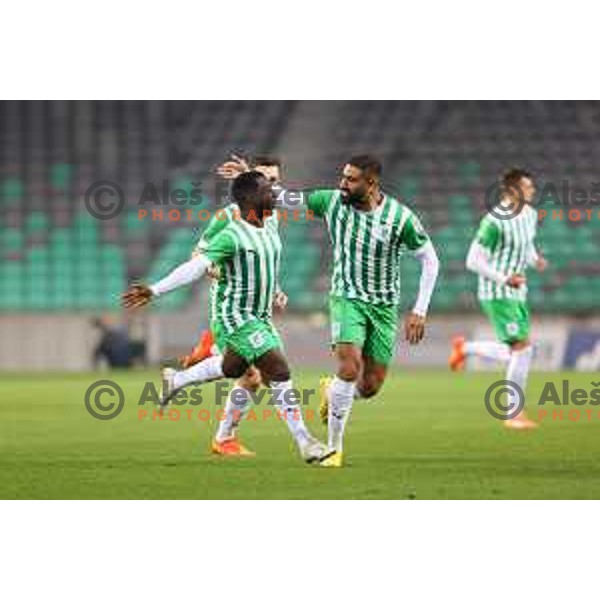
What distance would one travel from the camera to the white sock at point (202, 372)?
28.8 ft

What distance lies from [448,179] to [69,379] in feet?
30.3

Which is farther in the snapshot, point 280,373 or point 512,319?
point 512,319

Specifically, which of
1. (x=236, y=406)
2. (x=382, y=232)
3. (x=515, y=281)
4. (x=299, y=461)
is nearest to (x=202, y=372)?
(x=236, y=406)

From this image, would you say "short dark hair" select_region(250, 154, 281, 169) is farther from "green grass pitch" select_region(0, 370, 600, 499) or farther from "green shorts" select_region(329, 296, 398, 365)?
"green grass pitch" select_region(0, 370, 600, 499)

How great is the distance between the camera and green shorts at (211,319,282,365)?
8.09 metres

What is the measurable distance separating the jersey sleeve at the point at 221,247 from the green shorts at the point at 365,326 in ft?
1.80

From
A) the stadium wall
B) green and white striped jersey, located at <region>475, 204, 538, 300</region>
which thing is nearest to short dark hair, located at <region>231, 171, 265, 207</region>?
green and white striped jersey, located at <region>475, 204, 538, 300</region>

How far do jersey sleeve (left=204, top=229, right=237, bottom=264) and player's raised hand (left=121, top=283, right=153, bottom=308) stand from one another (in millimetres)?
658

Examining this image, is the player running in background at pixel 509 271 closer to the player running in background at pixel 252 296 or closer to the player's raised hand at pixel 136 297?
the player running in background at pixel 252 296

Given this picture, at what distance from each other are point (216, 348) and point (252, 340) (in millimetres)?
1213

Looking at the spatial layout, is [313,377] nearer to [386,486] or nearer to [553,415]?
[553,415]

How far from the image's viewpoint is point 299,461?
8688mm

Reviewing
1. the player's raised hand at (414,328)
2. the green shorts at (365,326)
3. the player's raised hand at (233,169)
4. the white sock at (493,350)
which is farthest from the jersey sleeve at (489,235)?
the player's raised hand at (414,328)

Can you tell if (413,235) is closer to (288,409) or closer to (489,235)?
(288,409)
